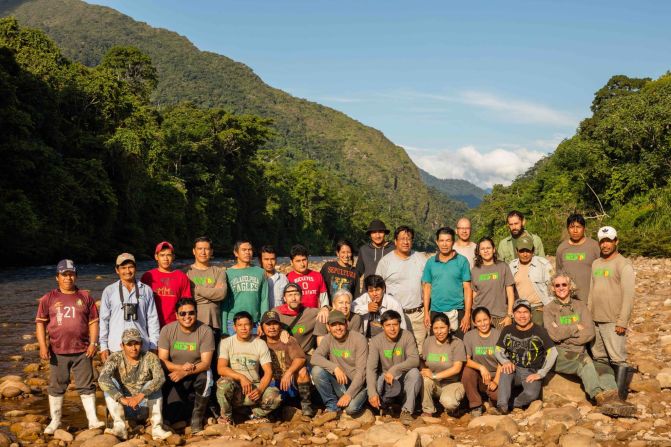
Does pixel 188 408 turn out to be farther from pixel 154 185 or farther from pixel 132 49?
pixel 132 49

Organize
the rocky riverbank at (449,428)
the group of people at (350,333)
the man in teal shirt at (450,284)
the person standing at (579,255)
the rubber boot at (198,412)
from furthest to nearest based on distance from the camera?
the man in teal shirt at (450,284), the person standing at (579,255), the rubber boot at (198,412), the group of people at (350,333), the rocky riverbank at (449,428)

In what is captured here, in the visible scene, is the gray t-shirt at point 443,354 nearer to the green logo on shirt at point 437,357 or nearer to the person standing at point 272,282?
the green logo on shirt at point 437,357

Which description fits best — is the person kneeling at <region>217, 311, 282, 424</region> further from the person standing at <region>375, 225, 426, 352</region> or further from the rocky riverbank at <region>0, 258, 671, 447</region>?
the person standing at <region>375, 225, 426, 352</region>

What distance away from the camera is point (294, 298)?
7742 mm

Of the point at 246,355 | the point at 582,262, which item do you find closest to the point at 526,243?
the point at 582,262

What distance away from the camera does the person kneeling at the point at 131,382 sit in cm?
667

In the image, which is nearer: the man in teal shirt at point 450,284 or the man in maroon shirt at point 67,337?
the man in maroon shirt at point 67,337

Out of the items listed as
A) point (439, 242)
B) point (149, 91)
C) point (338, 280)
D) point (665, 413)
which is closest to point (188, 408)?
point (338, 280)

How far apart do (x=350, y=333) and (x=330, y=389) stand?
74 cm

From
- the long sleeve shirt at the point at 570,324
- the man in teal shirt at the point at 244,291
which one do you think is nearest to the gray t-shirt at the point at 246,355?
the man in teal shirt at the point at 244,291

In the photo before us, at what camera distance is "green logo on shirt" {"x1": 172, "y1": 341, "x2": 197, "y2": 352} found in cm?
716

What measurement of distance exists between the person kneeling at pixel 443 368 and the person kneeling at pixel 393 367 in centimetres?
19

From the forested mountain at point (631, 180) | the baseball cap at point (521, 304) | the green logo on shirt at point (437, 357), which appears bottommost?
the green logo on shirt at point (437, 357)

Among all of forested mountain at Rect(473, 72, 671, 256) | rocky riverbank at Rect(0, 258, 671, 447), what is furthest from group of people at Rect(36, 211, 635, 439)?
forested mountain at Rect(473, 72, 671, 256)
